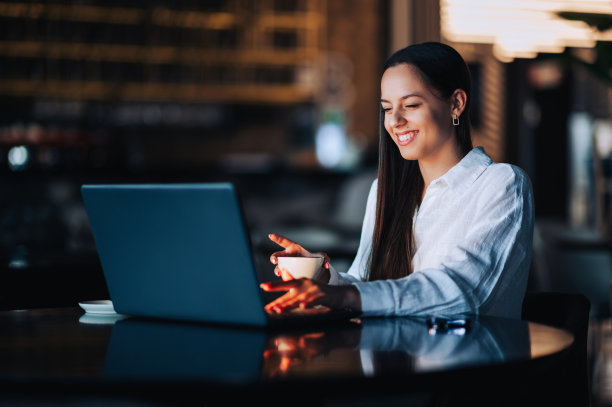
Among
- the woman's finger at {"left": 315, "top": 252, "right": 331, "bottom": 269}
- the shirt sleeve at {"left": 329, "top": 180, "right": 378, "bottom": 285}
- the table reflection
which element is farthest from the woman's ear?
the table reflection

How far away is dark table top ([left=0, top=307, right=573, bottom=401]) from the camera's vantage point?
0.86 meters

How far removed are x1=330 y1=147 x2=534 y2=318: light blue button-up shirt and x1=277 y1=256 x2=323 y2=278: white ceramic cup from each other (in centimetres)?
9

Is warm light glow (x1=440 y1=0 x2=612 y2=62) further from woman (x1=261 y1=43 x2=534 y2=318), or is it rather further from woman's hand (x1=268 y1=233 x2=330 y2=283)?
woman's hand (x1=268 y1=233 x2=330 y2=283)

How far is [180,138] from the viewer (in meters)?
8.72

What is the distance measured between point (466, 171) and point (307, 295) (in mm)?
562

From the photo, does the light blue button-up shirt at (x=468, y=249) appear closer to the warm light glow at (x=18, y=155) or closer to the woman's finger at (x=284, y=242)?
the woman's finger at (x=284, y=242)

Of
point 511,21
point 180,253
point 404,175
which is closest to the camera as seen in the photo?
point 180,253

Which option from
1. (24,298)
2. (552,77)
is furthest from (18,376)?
(552,77)

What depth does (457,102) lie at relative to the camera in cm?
169

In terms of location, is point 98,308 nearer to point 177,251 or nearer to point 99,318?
point 99,318

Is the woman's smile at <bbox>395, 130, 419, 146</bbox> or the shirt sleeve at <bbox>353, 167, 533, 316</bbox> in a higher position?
the woman's smile at <bbox>395, 130, 419, 146</bbox>

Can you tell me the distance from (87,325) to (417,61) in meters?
0.82

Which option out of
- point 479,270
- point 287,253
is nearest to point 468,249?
point 479,270

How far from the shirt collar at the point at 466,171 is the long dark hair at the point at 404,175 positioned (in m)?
0.06
